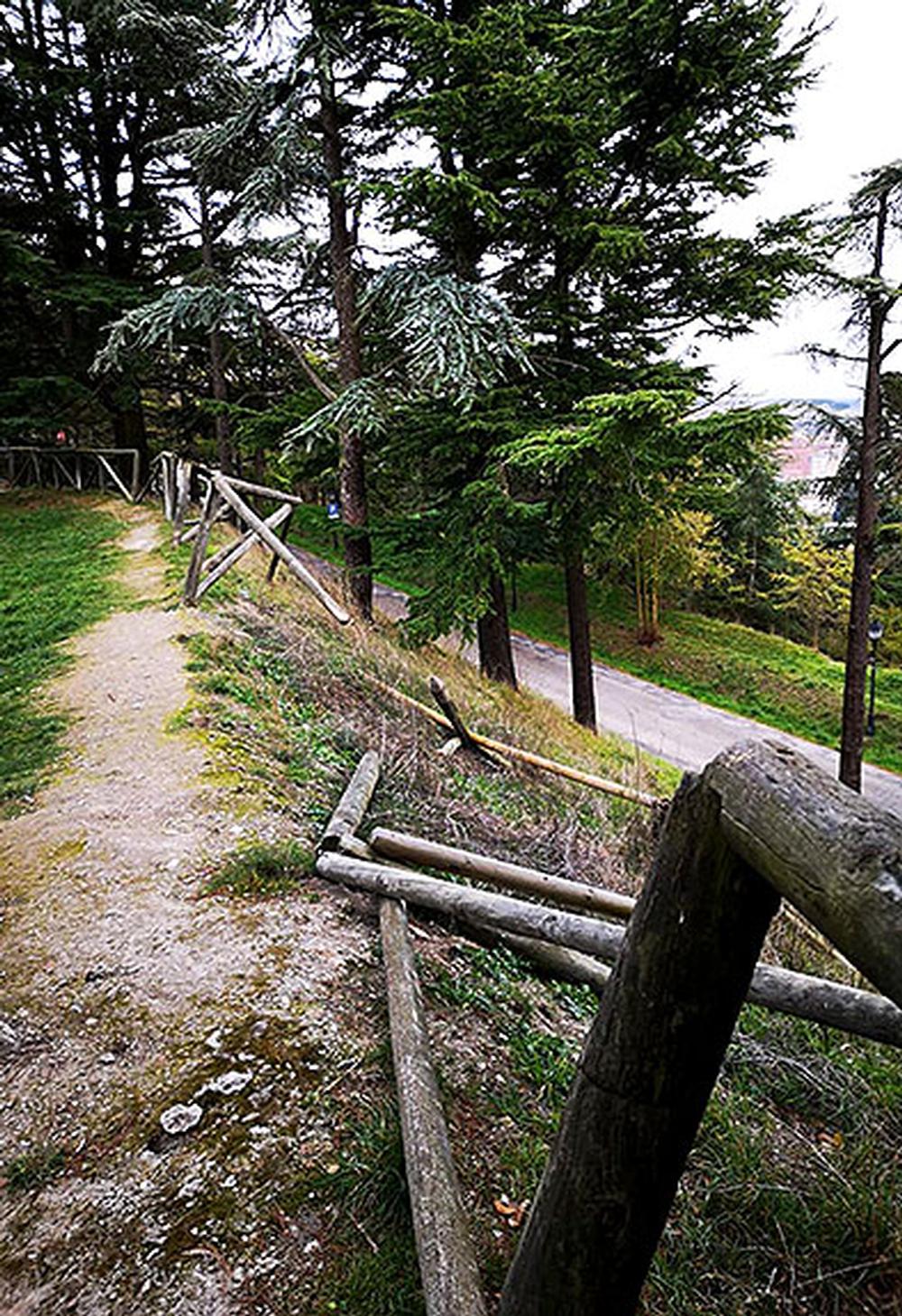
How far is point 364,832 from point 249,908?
1056 millimetres

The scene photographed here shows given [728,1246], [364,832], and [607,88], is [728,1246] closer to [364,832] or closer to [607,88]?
[364,832]

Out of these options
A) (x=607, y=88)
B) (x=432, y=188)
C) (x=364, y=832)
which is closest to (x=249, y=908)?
(x=364, y=832)

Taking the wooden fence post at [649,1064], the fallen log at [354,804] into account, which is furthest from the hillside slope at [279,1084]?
the wooden fence post at [649,1064]

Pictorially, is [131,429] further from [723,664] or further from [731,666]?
[731,666]

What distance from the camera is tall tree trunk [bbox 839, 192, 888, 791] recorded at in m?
11.3

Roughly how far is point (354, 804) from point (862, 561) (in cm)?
1072

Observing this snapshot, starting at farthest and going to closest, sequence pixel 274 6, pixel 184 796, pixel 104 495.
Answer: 1. pixel 104 495
2. pixel 274 6
3. pixel 184 796

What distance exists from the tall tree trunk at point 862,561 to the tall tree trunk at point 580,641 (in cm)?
425

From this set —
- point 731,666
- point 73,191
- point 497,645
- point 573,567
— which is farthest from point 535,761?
point 73,191

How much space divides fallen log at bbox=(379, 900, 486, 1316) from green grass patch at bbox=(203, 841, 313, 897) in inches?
41.5

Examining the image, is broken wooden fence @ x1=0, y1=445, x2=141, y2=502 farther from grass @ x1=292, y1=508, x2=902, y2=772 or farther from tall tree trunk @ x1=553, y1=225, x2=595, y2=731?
tall tree trunk @ x1=553, y1=225, x2=595, y2=731

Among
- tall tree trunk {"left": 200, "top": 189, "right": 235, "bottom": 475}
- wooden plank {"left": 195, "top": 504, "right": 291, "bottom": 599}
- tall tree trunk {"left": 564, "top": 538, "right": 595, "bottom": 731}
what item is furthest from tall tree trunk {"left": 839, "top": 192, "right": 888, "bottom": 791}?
tall tree trunk {"left": 200, "top": 189, "right": 235, "bottom": 475}

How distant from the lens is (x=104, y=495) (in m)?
18.8

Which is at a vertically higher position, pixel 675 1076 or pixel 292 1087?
pixel 675 1076
